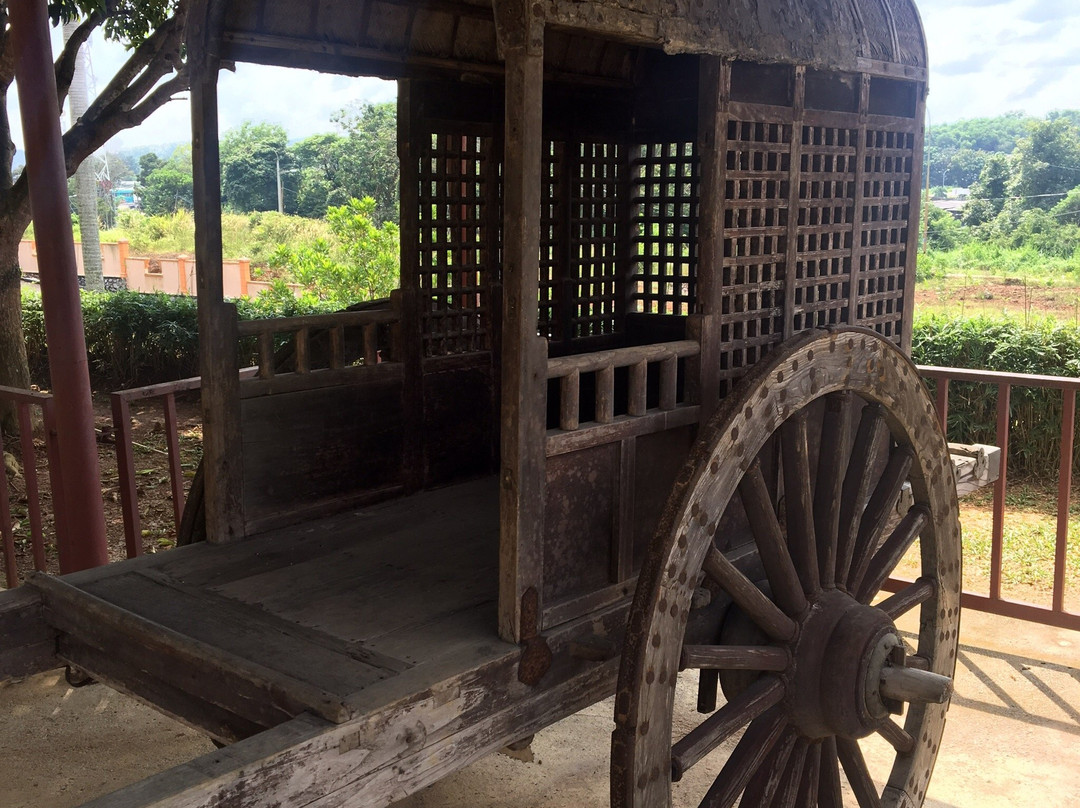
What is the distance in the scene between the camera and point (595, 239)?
4.21 m

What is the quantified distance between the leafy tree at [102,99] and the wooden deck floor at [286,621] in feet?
17.5

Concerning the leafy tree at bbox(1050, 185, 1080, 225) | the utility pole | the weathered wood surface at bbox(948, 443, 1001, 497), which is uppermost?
the utility pole

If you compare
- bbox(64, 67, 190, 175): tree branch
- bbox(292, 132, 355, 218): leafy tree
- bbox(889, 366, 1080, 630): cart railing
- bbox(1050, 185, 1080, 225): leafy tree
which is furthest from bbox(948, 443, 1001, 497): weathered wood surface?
bbox(292, 132, 355, 218): leafy tree

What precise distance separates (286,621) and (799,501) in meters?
1.27

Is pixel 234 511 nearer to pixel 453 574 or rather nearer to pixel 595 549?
pixel 453 574

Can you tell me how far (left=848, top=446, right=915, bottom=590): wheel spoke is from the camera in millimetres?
2791

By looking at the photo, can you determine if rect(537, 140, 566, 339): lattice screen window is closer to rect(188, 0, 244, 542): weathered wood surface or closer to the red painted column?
rect(188, 0, 244, 542): weathered wood surface

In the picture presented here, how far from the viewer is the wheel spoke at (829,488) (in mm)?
2611

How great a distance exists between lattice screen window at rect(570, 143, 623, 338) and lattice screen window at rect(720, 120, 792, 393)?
131 cm

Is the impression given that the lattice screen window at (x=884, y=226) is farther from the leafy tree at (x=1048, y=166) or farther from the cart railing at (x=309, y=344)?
the leafy tree at (x=1048, y=166)

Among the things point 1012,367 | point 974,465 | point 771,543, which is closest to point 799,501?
point 771,543

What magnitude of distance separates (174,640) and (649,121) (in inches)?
113

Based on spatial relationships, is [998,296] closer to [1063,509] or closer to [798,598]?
[1063,509]

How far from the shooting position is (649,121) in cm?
422
